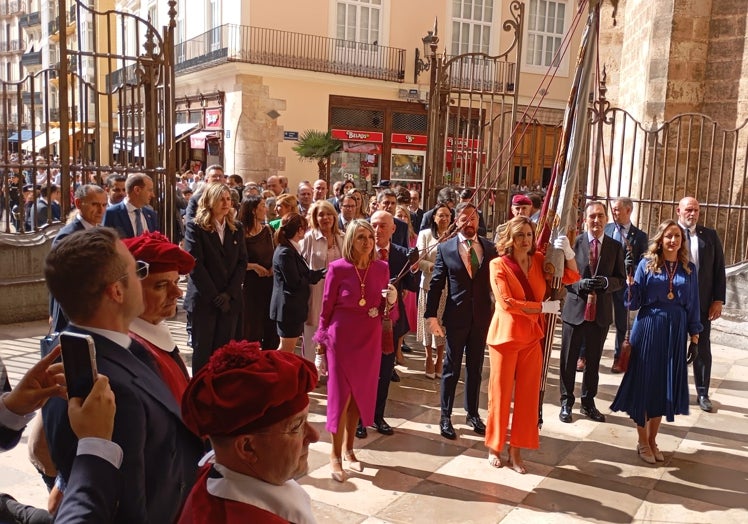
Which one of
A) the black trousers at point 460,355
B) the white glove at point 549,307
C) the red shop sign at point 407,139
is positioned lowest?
the black trousers at point 460,355

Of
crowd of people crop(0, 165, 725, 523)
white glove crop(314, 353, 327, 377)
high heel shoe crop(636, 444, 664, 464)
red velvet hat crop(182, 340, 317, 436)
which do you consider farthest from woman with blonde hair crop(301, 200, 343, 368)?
red velvet hat crop(182, 340, 317, 436)

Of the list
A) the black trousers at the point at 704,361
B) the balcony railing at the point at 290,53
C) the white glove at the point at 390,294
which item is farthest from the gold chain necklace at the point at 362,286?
the balcony railing at the point at 290,53

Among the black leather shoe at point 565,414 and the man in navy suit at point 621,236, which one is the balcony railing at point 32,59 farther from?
the black leather shoe at point 565,414

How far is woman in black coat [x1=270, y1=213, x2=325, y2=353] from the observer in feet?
19.8

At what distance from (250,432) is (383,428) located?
12.8 ft

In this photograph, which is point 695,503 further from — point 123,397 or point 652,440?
point 123,397

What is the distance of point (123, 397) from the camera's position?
72.6 inches

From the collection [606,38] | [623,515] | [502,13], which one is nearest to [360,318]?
[623,515]

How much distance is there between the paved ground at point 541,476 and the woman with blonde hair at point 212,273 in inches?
42.5

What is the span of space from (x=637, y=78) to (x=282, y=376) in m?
10.8

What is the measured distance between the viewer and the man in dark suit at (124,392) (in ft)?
5.99

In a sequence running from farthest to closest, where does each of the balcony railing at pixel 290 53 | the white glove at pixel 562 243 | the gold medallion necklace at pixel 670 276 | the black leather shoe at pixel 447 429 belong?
the balcony railing at pixel 290 53, the black leather shoe at pixel 447 429, the gold medallion necklace at pixel 670 276, the white glove at pixel 562 243

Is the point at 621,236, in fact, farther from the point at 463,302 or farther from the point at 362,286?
the point at 362,286

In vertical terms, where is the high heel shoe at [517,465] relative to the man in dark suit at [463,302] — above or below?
below
